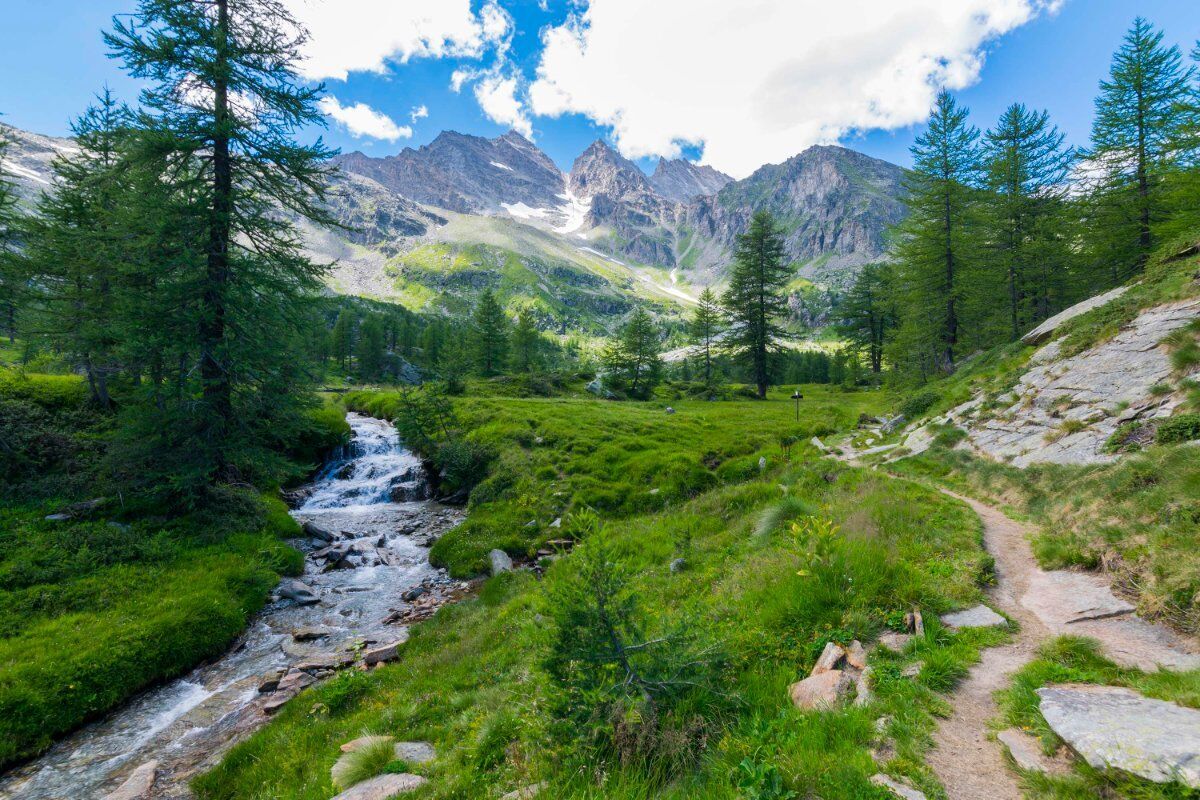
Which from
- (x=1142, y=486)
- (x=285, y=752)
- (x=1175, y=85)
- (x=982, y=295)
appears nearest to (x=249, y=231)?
(x=285, y=752)

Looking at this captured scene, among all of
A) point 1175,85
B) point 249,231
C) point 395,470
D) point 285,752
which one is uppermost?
point 1175,85

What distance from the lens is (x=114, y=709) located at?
9047mm

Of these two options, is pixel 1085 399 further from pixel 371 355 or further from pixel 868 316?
pixel 371 355

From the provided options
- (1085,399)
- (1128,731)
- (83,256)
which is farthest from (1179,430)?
(83,256)

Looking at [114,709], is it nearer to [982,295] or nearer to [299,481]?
[299,481]

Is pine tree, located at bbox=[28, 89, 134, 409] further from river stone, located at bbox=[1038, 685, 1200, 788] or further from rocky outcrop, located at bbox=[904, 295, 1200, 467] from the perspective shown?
rocky outcrop, located at bbox=[904, 295, 1200, 467]

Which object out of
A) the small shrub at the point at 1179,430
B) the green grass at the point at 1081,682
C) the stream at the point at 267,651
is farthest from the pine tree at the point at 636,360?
the green grass at the point at 1081,682

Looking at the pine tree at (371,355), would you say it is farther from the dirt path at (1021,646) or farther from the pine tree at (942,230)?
the dirt path at (1021,646)

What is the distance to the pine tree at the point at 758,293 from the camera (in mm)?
48219

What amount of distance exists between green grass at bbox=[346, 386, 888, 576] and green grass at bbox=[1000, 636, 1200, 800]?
13.1 meters

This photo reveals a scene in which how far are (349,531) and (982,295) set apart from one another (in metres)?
45.3

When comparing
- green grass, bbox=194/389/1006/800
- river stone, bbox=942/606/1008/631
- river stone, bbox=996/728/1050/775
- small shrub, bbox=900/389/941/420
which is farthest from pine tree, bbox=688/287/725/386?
river stone, bbox=996/728/1050/775

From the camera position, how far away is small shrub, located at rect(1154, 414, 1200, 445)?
851cm

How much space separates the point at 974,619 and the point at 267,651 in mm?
14943
